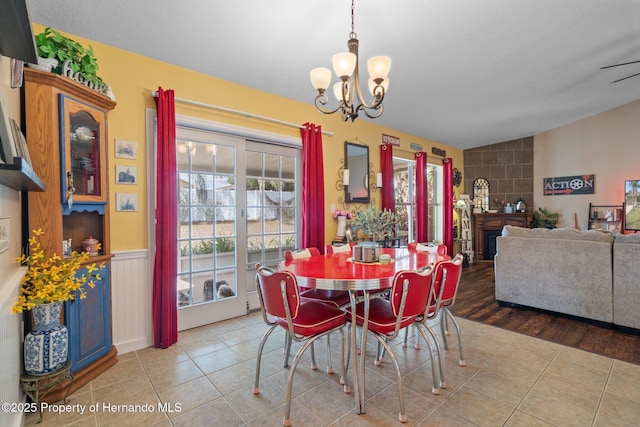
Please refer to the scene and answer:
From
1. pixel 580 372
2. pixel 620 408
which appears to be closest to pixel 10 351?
pixel 620 408

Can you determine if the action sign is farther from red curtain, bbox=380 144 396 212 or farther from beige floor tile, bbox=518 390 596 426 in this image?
beige floor tile, bbox=518 390 596 426

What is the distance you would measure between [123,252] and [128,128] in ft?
3.65

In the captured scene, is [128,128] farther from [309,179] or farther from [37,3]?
[309,179]

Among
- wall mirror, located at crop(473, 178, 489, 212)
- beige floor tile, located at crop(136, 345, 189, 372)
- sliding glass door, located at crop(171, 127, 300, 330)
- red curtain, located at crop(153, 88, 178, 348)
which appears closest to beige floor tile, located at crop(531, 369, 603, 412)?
beige floor tile, located at crop(136, 345, 189, 372)

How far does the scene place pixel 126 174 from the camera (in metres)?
2.71

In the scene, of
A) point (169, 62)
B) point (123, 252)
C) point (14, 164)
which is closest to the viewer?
point (14, 164)

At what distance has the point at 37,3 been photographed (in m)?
2.10

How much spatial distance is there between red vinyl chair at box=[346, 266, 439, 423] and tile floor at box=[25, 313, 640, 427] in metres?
0.25

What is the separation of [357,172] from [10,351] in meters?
4.15

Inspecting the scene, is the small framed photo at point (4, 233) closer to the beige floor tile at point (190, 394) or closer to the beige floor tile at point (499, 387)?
the beige floor tile at point (190, 394)

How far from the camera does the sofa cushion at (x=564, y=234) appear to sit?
317 centimetres

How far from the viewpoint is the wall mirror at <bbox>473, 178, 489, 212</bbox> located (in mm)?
7312

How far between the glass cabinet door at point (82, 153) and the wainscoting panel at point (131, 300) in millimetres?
625

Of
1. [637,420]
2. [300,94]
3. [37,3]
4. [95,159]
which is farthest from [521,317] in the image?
[37,3]
